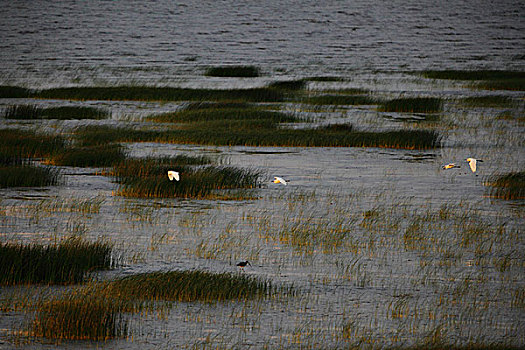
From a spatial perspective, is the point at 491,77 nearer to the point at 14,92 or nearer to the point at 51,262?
the point at 14,92

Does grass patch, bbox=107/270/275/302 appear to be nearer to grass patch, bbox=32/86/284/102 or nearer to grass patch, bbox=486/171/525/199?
grass patch, bbox=486/171/525/199

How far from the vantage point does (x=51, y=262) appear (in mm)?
11602

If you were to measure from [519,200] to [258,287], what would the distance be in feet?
25.5

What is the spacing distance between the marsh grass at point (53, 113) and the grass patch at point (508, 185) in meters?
15.2

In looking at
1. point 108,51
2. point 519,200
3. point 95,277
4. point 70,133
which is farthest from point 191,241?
point 108,51

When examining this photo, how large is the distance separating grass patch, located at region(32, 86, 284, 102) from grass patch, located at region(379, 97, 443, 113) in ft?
16.7

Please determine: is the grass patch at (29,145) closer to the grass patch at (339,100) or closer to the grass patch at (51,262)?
the grass patch at (51,262)

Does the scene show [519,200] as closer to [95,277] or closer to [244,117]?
[95,277]

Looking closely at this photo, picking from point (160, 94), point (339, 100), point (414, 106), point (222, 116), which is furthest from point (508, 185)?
point (160, 94)

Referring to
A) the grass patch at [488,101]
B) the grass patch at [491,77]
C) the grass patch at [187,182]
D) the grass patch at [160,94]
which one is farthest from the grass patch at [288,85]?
the grass patch at [187,182]

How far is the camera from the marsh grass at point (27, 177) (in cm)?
1802

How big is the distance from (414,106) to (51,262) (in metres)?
23.0

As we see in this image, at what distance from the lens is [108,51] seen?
3150 inches

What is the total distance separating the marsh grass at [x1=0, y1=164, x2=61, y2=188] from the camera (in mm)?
18016
